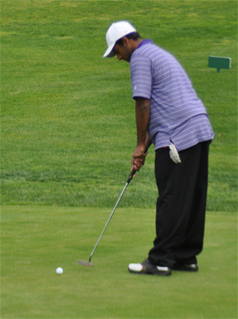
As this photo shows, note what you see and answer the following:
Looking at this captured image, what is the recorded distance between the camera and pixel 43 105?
16.8 m

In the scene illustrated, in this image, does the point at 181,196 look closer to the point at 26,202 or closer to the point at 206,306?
the point at 206,306

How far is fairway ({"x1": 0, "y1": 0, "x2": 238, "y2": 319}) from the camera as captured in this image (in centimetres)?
331

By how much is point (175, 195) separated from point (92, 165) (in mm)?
7178

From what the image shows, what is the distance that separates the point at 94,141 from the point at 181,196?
970 centimetres

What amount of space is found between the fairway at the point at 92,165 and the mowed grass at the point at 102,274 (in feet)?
0.04

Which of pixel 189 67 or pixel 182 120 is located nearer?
pixel 182 120

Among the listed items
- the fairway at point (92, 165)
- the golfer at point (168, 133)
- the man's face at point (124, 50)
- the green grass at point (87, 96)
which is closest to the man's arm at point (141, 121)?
the golfer at point (168, 133)

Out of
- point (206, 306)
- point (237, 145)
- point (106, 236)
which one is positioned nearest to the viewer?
point (206, 306)

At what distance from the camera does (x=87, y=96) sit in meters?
17.4

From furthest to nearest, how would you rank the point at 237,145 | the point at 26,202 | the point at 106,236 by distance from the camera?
the point at 237,145
the point at 26,202
the point at 106,236

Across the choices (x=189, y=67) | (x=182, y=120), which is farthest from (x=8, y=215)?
(x=189, y=67)

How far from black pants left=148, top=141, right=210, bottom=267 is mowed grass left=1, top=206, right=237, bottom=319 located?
0.61 ft

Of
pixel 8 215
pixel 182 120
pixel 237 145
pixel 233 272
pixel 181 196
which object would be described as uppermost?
pixel 182 120

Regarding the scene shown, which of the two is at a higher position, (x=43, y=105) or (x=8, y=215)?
(x=8, y=215)
